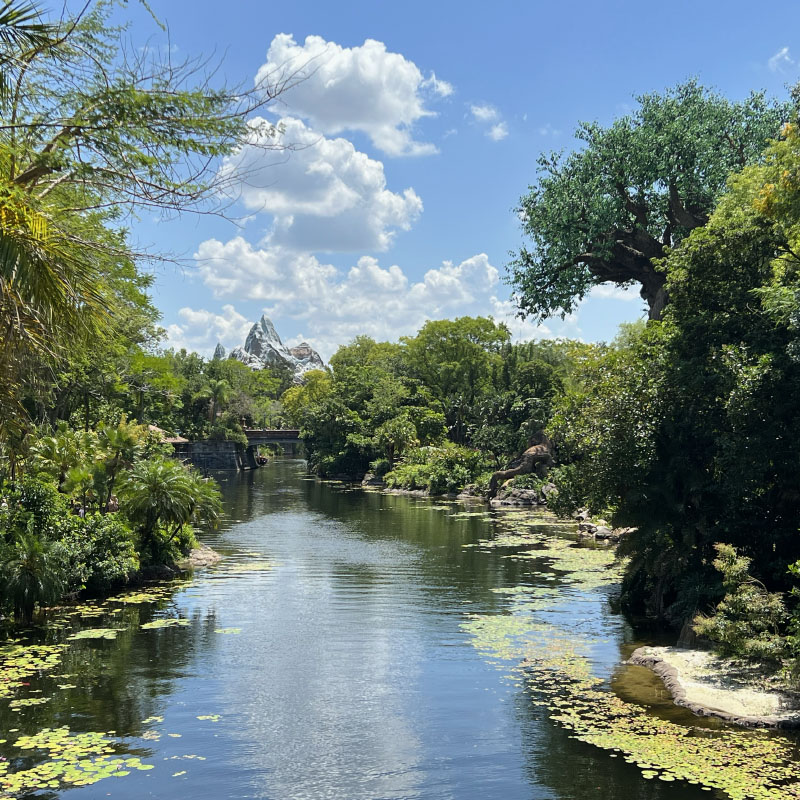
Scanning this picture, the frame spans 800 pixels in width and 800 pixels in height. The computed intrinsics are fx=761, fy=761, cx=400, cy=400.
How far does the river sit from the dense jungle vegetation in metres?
2.22

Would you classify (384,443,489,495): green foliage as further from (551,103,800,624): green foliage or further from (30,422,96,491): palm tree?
(551,103,800,624): green foliage

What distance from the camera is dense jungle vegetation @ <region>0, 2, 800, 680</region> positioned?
347 inches

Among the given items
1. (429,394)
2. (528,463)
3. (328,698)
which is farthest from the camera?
(429,394)

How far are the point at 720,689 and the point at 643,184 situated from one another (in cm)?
2475

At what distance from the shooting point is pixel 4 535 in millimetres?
16734

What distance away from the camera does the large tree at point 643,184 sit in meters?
31.3

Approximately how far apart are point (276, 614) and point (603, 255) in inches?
847

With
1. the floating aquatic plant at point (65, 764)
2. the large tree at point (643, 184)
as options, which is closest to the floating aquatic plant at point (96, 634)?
the floating aquatic plant at point (65, 764)

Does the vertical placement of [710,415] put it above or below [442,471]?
above

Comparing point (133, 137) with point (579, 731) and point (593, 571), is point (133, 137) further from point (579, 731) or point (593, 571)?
point (593, 571)

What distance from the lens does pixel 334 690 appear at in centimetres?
1364

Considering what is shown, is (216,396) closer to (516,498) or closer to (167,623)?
(516,498)

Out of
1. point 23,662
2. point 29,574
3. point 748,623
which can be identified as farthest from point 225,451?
point 748,623

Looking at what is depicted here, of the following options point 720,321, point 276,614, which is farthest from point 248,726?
point 720,321
